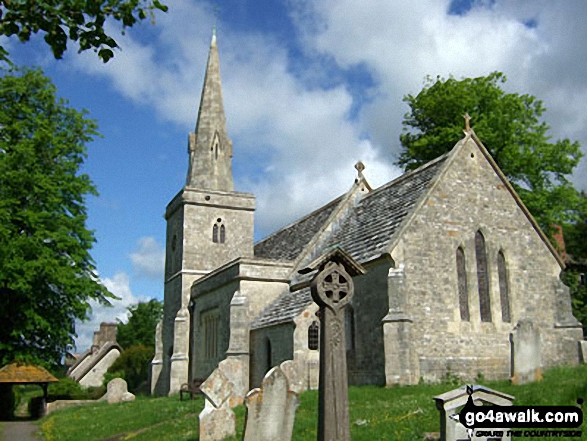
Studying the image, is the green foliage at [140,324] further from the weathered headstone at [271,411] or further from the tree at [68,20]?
the tree at [68,20]

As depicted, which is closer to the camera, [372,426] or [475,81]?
[372,426]

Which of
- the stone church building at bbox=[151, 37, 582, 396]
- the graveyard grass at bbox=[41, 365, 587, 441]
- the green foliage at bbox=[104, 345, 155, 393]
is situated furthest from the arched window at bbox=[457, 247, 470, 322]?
the green foliage at bbox=[104, 345, 155, 393]

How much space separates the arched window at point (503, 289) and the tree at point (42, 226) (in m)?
16.5

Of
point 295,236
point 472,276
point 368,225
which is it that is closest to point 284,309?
point 368,225

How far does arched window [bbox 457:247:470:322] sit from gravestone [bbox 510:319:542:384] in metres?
4.00

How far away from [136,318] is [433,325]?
182 feet

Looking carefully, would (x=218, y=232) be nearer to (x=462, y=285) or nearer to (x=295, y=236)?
(x=295, y=236)

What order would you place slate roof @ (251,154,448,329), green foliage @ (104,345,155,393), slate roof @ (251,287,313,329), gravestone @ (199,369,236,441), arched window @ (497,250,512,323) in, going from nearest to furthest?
gravestone @ (199,369,236,441)
arched window @ (497,250,512,323)
slate roof @ (251,154,448,329)
slate roof @ (251,287,313,329)
green foliage @ (104,345,155,393)

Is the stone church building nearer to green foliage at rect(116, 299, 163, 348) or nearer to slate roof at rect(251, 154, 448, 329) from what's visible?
slate roof at rect(251, 154, 448, 329)

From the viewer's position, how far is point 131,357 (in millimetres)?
45688

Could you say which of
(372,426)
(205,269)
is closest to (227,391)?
(372,426)

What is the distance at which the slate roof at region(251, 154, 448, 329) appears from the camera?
806 inches

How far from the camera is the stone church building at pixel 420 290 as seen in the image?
60.3 ft

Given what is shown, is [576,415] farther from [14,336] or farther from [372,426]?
[14,336]
